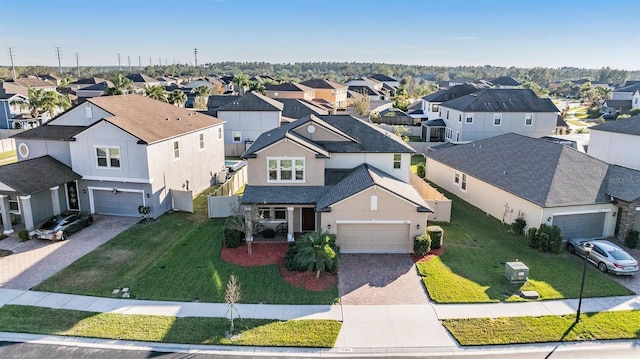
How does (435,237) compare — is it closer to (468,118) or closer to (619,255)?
(619,255)

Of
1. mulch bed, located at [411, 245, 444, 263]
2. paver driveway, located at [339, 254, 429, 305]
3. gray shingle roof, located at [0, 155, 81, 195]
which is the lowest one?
paver driveway, located at [339, 254, 429, 305]

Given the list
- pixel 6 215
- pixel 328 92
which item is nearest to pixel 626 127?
pixel 6 215

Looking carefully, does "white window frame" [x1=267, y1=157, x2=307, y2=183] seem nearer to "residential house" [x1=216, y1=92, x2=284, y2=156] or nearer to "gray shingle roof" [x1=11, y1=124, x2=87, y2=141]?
"gray shingle roof" [x1=11, y1=124, x2=87, y2=141]

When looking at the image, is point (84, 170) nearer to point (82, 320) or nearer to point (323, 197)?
point (82, 320)

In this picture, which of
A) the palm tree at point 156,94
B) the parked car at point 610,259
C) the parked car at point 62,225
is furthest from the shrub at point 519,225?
the palm tree at point 156,94

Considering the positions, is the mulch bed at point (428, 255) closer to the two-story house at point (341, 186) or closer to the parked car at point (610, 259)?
the two-story house at point (341, 186)

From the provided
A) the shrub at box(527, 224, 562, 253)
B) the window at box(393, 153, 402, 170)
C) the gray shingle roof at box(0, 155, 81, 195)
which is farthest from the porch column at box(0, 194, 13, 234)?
the shrub at box(527, 224, 562, 253)

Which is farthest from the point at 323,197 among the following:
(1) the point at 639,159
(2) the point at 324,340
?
(1) the point at 639,159
